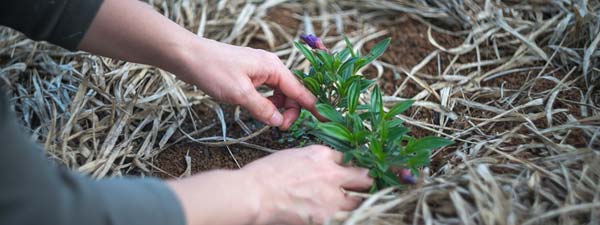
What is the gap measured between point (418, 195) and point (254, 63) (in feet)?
1.70

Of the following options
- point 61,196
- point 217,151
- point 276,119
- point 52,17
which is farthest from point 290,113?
point 61,196

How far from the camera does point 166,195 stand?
1.19m

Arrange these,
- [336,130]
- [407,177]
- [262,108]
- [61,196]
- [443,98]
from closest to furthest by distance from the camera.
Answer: [61,196] < [407,177] < [336,130] < [262,108] < [443,98]

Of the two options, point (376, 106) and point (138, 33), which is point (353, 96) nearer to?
point (376, 106)

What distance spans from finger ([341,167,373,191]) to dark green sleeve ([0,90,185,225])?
418mm

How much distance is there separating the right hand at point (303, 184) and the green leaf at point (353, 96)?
0.16 meters

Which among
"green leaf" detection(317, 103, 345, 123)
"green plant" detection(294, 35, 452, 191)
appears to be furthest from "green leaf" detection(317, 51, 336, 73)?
"green leaf" detection(317, 103, 345, 123)

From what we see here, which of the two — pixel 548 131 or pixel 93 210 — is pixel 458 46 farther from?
pixel 93 210

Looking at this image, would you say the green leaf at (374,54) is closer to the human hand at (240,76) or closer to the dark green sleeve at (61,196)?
the human hand at (240,76)

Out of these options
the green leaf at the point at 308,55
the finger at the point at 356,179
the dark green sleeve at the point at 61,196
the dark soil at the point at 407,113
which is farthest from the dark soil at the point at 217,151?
the dark green sleeve at the point at 61,196

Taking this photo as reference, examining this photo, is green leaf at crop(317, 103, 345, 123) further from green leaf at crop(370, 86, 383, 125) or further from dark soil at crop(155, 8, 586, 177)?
dark soil at crop(155, 8, 586, 177)

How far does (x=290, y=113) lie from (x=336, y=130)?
0.76 ft

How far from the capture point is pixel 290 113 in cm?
170

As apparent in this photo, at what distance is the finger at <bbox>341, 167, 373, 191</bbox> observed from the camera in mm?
1448
